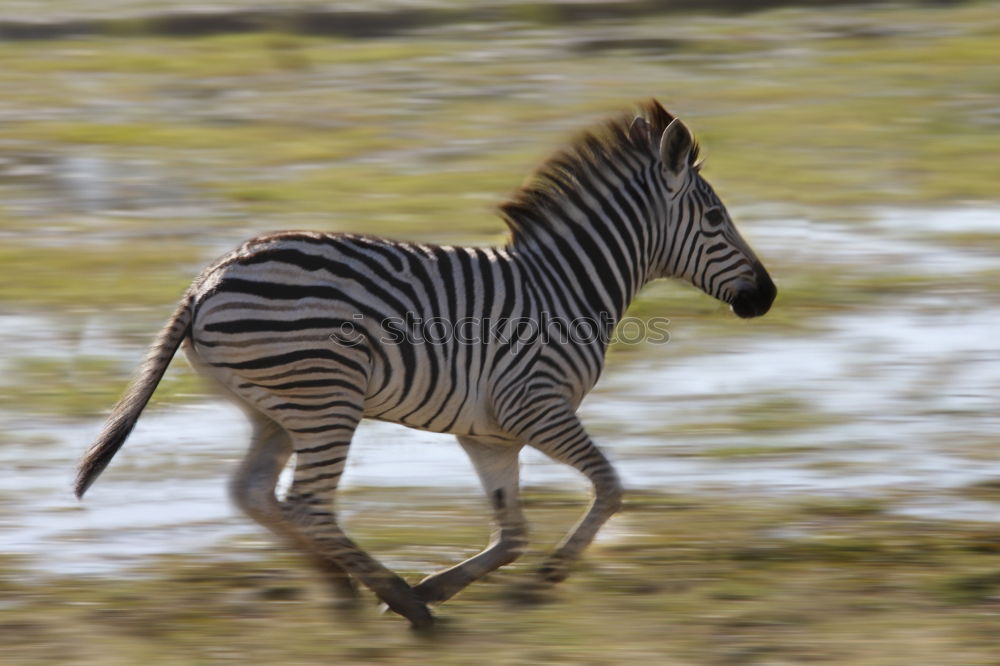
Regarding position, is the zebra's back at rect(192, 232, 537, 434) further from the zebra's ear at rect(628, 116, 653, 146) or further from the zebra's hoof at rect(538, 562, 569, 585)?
the zebra's ear at rect(628, 116, 653, 146)

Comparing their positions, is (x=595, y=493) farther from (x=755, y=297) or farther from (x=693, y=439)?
(x=693, y=439)

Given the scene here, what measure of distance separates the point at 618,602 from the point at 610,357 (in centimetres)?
390

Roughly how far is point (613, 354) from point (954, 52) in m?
11.2

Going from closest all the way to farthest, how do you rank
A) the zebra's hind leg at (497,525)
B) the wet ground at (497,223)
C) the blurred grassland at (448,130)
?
the zebra's hind leg at (497,525), the wet ground at (497,223), the blurred grassland at (448,130)

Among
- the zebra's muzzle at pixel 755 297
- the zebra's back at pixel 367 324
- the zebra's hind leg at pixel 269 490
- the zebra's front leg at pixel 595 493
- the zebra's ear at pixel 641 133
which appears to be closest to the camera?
the zebra's back at pixel 367 324

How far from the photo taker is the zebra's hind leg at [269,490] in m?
5.90

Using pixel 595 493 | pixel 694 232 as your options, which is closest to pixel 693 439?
pixel 694 232

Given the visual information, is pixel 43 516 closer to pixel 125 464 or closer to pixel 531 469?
pixel 125 464

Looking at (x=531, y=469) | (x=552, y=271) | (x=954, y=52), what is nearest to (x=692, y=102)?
(x=954, y=52)

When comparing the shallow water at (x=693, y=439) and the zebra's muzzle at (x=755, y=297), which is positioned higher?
the zebra's muzzle at (x=755, y=297)

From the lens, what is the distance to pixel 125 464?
8062 millimetres

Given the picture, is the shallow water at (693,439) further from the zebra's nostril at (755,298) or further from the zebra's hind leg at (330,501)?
the zebra's hind leg at (330,501)

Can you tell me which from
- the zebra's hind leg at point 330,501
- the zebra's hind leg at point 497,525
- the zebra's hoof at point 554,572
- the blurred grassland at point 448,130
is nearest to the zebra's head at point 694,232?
the zebra's hind leg at point 497,525

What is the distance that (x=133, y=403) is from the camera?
18.6 ft
